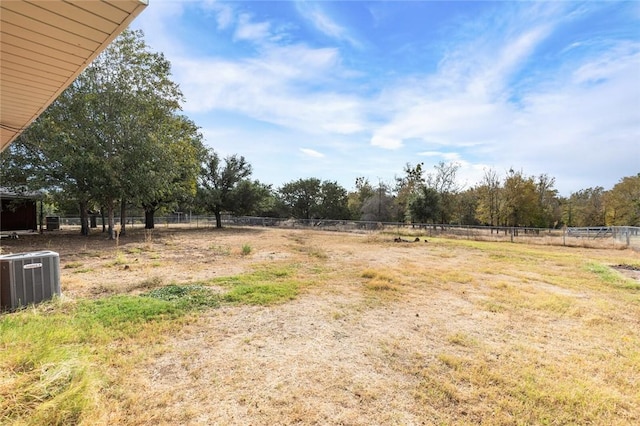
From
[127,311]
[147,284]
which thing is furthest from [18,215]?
[127,311]

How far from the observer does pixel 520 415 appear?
2.24m

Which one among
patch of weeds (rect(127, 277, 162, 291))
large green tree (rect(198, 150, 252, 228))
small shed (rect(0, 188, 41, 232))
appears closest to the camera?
patch of weeds (rect(127, 277, 162, 291))

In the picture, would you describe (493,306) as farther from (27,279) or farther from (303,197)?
(303,197)

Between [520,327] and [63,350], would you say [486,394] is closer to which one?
[520,327]

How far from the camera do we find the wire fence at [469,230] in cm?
1634

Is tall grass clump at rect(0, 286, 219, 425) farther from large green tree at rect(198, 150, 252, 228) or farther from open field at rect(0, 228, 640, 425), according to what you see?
large green tree at rect(198, 150, 252, 228)

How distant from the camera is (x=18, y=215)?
16.3m

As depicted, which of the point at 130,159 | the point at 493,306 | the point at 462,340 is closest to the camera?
the point at 462,340

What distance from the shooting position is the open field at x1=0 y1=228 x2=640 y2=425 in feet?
7.26

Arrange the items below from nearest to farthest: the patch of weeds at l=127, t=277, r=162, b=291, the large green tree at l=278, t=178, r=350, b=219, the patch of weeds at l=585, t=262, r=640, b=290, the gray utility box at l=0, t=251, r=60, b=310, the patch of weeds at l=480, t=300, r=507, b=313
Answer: the gray utility box at l=0, t=251, r=60, b=310, the patch of weeds at l=480, t=300, r=507, b=313, the patch of weeds at l=127, t=277, r=162, b=291, the patch of weeds at l=585, t=262, r=640, b=290, the large green tree at l=278, t=178, r=350, b=219

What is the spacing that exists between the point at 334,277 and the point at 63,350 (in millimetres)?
5164

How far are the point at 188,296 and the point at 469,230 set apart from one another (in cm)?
2067

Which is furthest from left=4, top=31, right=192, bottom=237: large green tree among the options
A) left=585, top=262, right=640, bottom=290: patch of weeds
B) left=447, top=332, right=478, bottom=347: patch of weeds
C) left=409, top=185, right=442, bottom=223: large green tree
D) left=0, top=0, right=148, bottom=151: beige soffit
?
left=409, top=185, right=442, bottom=223: large green tree

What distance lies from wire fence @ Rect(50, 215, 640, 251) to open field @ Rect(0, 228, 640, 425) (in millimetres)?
13216
